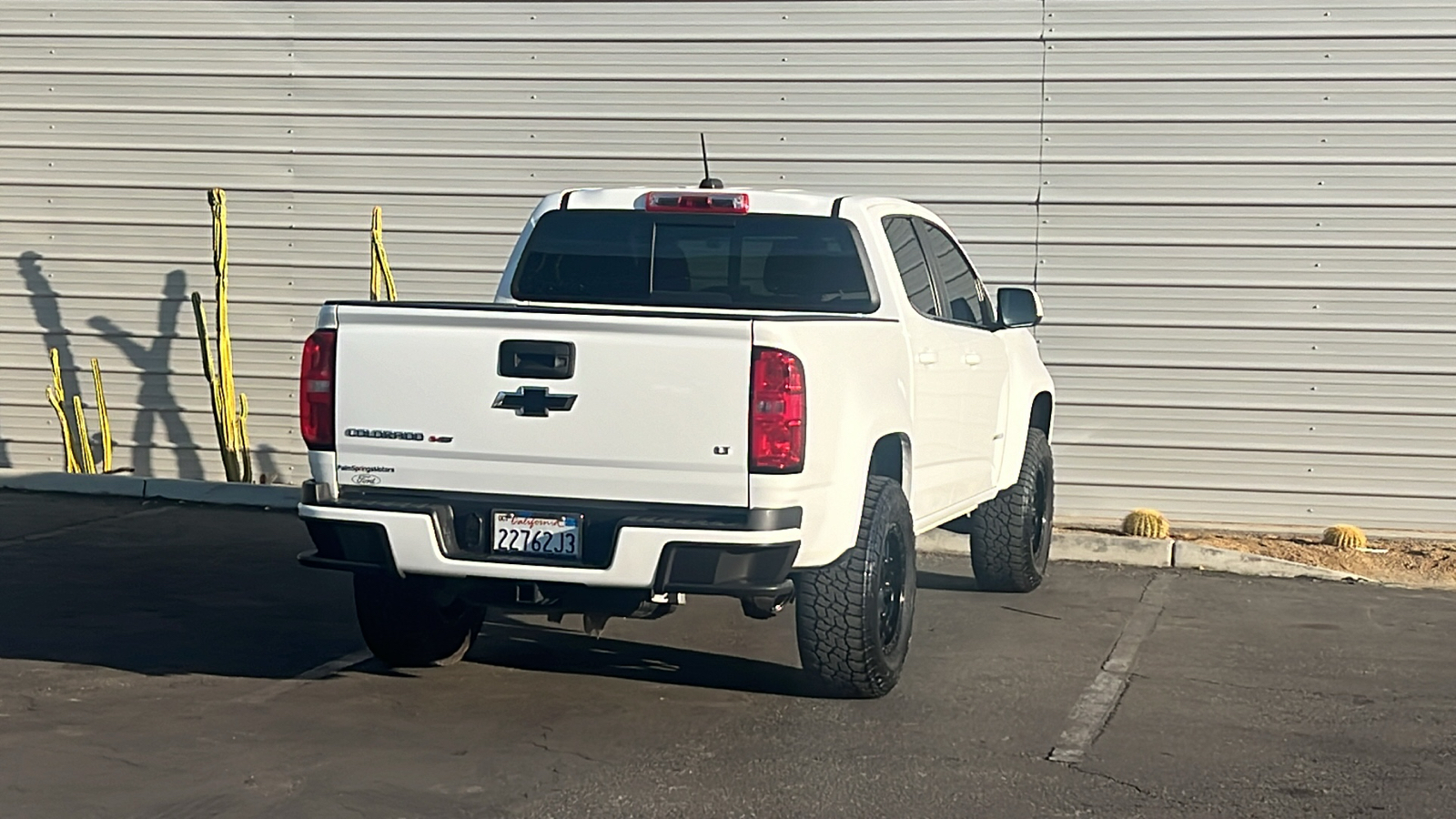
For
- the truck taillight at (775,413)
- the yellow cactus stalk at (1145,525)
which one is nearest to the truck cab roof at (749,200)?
the truck taillight at (775,413)

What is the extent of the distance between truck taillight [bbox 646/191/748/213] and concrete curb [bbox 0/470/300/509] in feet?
16.4

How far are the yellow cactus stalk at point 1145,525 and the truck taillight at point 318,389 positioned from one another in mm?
6176

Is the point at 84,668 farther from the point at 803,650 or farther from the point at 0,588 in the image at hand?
the point at 803,650

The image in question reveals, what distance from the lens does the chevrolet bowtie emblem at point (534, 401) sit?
19.2 ft

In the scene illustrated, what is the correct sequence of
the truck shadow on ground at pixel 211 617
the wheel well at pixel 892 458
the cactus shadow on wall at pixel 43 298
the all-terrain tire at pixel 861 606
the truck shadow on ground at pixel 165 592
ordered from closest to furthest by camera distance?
1. the all-terrain tire at pixel 861 606
2. the wheel well at pixel 892 458
3. the truck shadow on ground at pixel 211 617
4. the truck shadow on ground at pixel 165 592
5. the cactus shadow on wall at pixel 43 298

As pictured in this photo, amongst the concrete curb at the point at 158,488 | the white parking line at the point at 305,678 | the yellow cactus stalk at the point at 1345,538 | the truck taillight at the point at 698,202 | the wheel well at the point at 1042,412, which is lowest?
the yellow cactus stalk at the point at 1345,538

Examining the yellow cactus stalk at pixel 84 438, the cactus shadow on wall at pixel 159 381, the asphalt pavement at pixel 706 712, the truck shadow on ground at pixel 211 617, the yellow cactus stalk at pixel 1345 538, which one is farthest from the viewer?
the cactus shadow on wall at pixel 159 381

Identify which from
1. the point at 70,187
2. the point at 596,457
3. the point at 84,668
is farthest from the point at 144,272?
the point at 596,457

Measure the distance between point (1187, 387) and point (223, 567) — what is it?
5995 millimetres

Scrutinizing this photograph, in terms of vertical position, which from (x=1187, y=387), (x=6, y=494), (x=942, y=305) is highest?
(x=942, y=305)

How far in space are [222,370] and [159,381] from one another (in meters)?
1.18

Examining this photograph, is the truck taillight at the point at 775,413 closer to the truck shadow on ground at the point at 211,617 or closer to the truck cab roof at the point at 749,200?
the truck shadow on ground at the point at 211,617

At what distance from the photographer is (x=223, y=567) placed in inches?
371

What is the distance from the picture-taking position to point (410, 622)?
677cm
